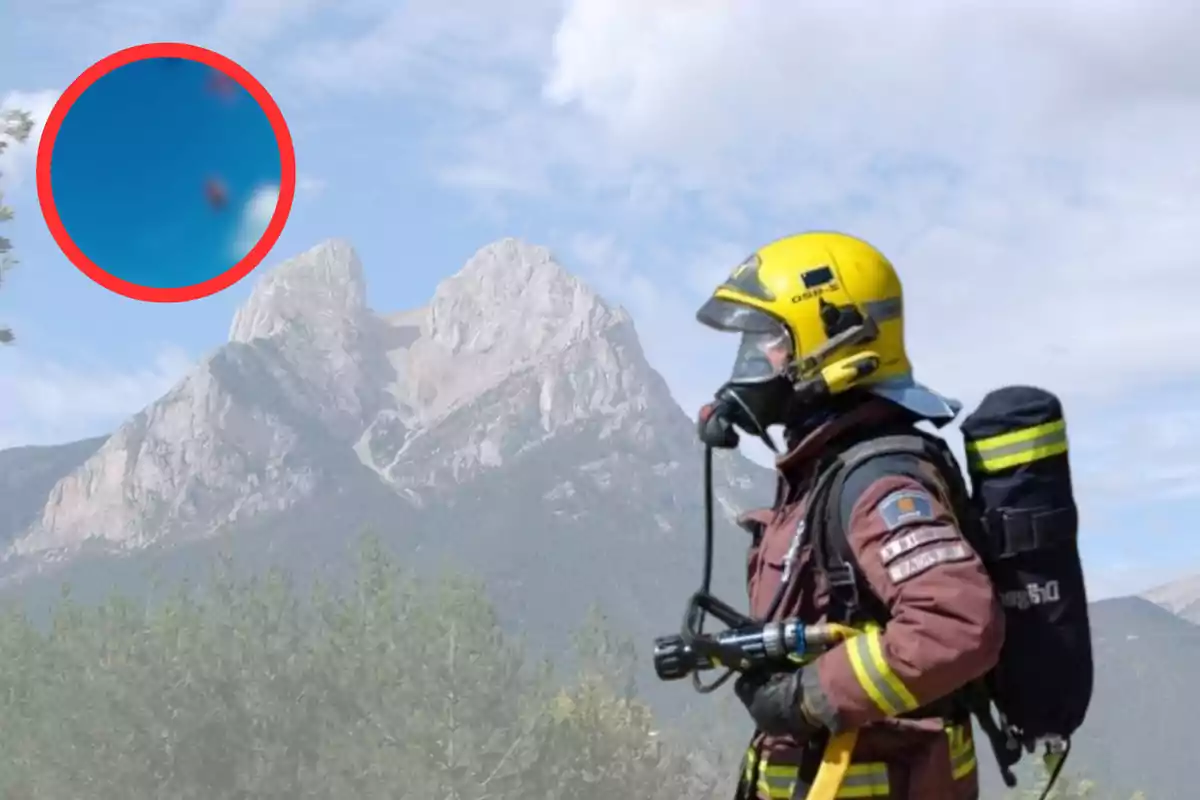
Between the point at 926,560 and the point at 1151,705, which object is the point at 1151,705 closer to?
the point at 1151,705

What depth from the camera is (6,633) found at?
49.6 m

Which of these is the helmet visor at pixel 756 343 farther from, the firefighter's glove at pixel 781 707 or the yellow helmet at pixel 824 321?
the firefighter's glove at pixel 781 707

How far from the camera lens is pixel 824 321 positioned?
381 cm

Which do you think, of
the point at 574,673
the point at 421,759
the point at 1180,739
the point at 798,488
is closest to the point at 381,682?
the point at 421,759

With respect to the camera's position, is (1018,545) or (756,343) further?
(756,343)

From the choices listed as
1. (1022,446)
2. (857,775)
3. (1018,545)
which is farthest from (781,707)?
(1022,446)

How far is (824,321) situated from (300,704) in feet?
170

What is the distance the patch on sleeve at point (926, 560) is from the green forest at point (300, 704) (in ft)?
150

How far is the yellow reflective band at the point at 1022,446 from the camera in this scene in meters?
3.70

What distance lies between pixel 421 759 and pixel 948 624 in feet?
151

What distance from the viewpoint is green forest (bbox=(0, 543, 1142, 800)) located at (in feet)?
157

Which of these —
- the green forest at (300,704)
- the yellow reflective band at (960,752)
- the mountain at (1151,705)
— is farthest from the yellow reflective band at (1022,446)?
the mountain at (1151,705)

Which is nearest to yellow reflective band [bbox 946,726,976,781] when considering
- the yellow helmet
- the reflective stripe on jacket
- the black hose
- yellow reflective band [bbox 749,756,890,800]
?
the reflective stripe on jacket

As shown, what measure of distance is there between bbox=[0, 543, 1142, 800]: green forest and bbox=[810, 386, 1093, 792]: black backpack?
45.3 meters
